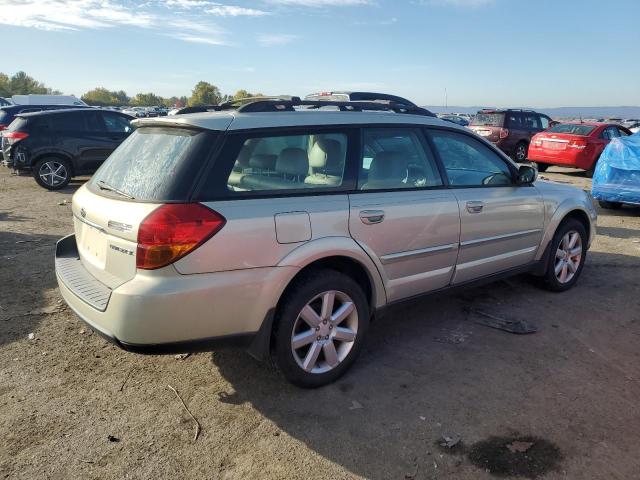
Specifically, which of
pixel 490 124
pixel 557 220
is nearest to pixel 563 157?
pixel 490 124

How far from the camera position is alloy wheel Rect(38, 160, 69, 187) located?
1100 centimetres

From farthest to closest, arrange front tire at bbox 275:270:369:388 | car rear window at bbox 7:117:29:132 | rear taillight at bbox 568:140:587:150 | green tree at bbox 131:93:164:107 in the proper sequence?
green tree at bbox 131:93:164:107, rear taillight at bbox 568:140:587:150, car rear window at bbox 7:117:29:132, front tire at bbox 275:270:369:388

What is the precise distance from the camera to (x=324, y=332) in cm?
322

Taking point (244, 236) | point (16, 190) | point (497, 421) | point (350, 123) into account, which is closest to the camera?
point (244, 236)

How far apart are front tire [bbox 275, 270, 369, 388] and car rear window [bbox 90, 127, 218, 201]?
0.90 metres

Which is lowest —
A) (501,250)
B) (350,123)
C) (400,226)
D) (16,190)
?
(16,190)

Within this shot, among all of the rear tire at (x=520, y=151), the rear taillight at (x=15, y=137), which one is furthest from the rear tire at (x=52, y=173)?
the rear tire at (x=520, y=151)

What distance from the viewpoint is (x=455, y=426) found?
9.49ft

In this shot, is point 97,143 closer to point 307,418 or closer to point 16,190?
point 16,190

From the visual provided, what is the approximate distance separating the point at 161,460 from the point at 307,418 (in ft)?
2.69

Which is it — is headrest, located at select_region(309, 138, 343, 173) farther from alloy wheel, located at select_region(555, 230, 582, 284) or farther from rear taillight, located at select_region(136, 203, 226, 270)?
alloy wheel, located at select_region(555, 230, 582, 284)

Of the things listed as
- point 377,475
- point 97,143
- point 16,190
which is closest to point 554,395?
point 377,475

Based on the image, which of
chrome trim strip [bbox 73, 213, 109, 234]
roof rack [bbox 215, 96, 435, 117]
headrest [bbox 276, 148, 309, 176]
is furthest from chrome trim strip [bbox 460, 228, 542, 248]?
chrome trim strip [bbox 73, 213, 109, 234]

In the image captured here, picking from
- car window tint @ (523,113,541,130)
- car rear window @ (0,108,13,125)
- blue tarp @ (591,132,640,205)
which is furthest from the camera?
car window tint @ (523,113,541,130)
